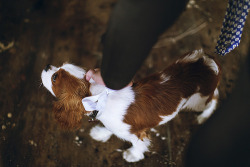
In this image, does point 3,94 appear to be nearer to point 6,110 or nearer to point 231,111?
point 6,110

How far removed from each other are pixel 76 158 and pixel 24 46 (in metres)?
1.64

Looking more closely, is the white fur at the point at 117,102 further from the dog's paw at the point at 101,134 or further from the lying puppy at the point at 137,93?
the dog's paw at the point at 101,134

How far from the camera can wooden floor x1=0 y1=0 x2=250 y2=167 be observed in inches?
85.8

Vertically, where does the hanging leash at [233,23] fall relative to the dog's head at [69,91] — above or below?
above

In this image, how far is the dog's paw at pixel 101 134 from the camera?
2177 mm

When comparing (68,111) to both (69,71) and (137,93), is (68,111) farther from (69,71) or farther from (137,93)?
(137,93)

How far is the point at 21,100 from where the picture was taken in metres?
2.36

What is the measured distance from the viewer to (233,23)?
3.90 feet

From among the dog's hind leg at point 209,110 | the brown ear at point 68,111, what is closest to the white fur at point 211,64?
the dog's hind leg at point 209,110

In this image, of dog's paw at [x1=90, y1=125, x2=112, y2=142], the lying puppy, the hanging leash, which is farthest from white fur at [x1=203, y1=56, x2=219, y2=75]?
dog's paw at [x1=90, y1=125, x2=112, y2=142]

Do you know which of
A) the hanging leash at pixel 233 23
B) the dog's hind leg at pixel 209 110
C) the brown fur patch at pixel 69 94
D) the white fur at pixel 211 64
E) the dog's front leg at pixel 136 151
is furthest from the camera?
the dog's hind leg at pixel 209 110

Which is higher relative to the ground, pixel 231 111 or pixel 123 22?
pixel 123 22

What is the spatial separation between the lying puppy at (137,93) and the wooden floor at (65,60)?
0.62 m

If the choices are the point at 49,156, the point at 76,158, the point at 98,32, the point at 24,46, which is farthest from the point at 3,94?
the point at 98,32
